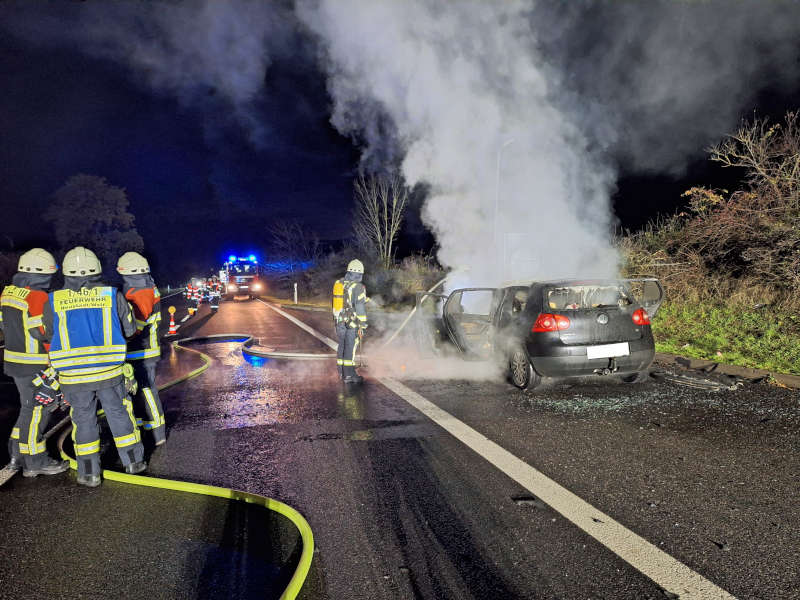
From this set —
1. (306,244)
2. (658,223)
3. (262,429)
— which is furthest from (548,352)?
(306,244)

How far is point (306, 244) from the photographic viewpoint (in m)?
41.9

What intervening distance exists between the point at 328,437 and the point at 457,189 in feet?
27.9

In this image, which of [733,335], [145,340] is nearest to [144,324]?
[145,340]

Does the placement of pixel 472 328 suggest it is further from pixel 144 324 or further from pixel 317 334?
pixel 317 334

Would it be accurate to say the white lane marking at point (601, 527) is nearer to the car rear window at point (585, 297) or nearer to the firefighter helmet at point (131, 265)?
the car rear window at point (585, 297)

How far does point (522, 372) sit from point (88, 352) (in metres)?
4.48

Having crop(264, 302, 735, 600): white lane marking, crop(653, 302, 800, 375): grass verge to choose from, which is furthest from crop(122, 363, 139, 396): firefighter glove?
crop(653, 302, 800, 375): grass verge

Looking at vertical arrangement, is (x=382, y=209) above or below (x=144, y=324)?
above

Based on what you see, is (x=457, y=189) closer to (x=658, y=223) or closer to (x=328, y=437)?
(x=658, y=223)

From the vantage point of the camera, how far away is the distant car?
5383 millimetres

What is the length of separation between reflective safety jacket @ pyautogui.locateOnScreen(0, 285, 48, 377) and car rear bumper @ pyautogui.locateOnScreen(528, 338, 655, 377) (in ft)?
15.6

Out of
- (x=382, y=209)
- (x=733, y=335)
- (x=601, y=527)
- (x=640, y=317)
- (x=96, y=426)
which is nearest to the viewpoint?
(x=601, y=527)

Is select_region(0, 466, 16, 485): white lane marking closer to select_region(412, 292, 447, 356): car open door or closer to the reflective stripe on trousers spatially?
the reflective stripe on trousers

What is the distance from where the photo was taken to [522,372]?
588 centimetres
